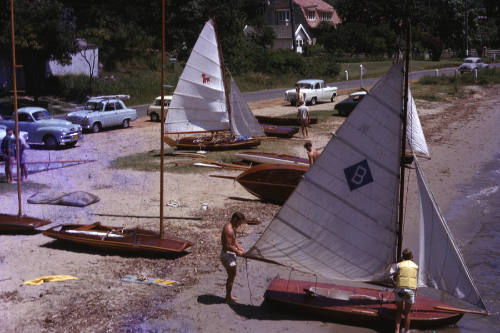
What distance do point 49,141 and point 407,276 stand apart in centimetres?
2218

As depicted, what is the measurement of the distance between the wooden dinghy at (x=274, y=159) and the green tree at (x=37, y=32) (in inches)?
914

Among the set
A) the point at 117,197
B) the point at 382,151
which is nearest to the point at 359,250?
the point at 382,151

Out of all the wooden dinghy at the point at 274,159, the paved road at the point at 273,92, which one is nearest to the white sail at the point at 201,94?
the wooden dinghy at the point at 274,159

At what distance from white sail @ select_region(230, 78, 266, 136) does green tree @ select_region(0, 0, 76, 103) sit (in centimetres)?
2114

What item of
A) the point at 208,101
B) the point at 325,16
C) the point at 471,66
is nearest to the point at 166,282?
the point at 208,101

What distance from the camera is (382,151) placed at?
38.6 feet

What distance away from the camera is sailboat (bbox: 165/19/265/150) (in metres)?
25.4

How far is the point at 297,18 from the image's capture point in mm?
114875

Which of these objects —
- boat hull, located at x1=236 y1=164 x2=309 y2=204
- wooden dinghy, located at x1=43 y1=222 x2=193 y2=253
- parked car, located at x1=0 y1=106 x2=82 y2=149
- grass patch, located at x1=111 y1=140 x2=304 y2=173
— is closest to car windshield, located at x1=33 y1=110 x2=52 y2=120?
parked car, located at x1=0 y1=106 x2=82 y2=149

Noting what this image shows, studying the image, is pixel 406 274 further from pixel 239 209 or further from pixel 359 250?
pixel 239 209

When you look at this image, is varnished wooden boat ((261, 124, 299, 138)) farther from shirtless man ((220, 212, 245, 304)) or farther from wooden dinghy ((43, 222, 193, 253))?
shirtless man ((220, 212, 245, 304))

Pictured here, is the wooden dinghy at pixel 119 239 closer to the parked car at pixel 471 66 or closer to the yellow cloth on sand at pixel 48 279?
the yellow cloth on sand at pixel 48 279

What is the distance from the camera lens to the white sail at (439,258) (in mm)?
11570

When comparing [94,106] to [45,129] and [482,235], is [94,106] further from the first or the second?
[482,235]
